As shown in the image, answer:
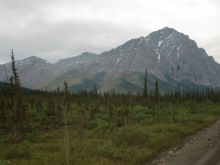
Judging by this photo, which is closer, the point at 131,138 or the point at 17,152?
the point at 17,152

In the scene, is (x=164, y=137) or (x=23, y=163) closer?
(x=23, y=163)

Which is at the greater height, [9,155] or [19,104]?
[19,104]

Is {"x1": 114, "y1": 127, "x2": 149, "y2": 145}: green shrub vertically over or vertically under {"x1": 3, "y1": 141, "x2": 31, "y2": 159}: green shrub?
under

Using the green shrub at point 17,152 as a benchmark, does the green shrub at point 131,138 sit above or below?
below

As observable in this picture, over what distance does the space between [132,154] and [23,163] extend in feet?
24.1

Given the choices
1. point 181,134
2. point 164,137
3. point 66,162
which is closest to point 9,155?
point 66,162

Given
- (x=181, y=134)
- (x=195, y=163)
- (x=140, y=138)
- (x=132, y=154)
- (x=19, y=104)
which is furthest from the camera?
(x=19, y=104)

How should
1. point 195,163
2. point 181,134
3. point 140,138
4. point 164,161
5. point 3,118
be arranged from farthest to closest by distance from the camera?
point 3,118 → point 181,134 → point 140,138 → point 164,161 → point 195,163

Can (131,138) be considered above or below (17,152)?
below

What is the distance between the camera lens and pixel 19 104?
967 inches

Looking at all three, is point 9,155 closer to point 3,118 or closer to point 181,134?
point 181,134

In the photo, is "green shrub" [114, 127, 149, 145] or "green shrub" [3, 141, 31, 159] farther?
"green shrub" [114, 127, 149, 145]

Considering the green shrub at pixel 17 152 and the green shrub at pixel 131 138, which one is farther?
the green shrub at pixel 131 138

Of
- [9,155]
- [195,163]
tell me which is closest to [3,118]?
[9,155]
